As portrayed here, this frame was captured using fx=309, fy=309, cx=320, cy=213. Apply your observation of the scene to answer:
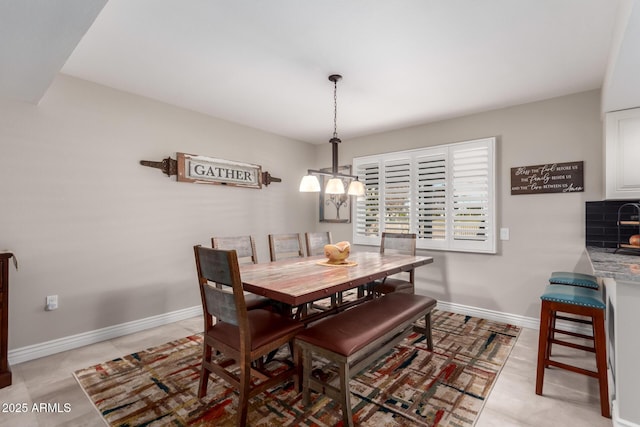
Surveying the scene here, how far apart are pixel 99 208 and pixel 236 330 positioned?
200 centimetres

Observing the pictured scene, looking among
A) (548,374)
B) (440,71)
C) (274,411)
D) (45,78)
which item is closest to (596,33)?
(440,71)

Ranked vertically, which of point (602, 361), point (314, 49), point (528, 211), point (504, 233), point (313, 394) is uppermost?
point (314, 49)

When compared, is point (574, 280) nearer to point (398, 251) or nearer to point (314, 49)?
point (398, 251)

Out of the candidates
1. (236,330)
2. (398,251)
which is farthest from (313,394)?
(398,251)

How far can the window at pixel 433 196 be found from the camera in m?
3.55

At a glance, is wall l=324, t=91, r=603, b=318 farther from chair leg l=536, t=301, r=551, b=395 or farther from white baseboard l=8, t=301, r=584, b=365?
chair leg l=536, t=301, r=551, b=395

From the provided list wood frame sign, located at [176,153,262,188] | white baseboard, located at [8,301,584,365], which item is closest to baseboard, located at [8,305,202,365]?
white baseboard, located at [8,301,584,365]

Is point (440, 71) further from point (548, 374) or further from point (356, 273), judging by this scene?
point (548, 374)

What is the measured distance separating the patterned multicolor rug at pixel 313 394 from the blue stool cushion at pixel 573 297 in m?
0.74

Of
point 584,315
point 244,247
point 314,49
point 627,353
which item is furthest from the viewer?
point 244,247

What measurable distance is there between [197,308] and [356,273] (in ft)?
7.70

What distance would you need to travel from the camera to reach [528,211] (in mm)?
3289

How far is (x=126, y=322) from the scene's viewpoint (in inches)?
122

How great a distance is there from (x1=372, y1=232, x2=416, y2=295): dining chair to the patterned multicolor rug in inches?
22.2
